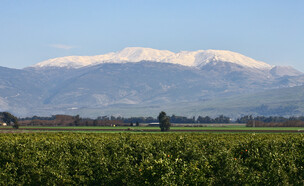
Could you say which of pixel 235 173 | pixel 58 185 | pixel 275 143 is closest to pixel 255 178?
pixel 235 173

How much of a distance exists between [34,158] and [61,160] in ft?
10.1

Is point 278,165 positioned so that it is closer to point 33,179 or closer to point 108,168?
point 108,168

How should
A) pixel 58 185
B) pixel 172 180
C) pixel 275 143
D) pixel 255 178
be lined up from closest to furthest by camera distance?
pixel 172 180 → pixel 255 178 → pixel 58 185 → pixel 275 143

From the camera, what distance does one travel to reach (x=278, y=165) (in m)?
46.2

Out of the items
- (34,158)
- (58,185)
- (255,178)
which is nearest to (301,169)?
(255,178)

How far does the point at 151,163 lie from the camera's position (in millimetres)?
43094

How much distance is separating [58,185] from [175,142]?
665 inches

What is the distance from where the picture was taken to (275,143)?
59281 mm

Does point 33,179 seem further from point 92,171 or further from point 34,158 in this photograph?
point 92,171

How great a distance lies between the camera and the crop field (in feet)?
141

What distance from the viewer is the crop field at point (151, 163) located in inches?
1687

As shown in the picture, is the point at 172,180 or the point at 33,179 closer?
the point at 172,180

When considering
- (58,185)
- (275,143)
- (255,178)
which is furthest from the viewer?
Result: (275,143)

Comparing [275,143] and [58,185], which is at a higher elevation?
[275,143]
